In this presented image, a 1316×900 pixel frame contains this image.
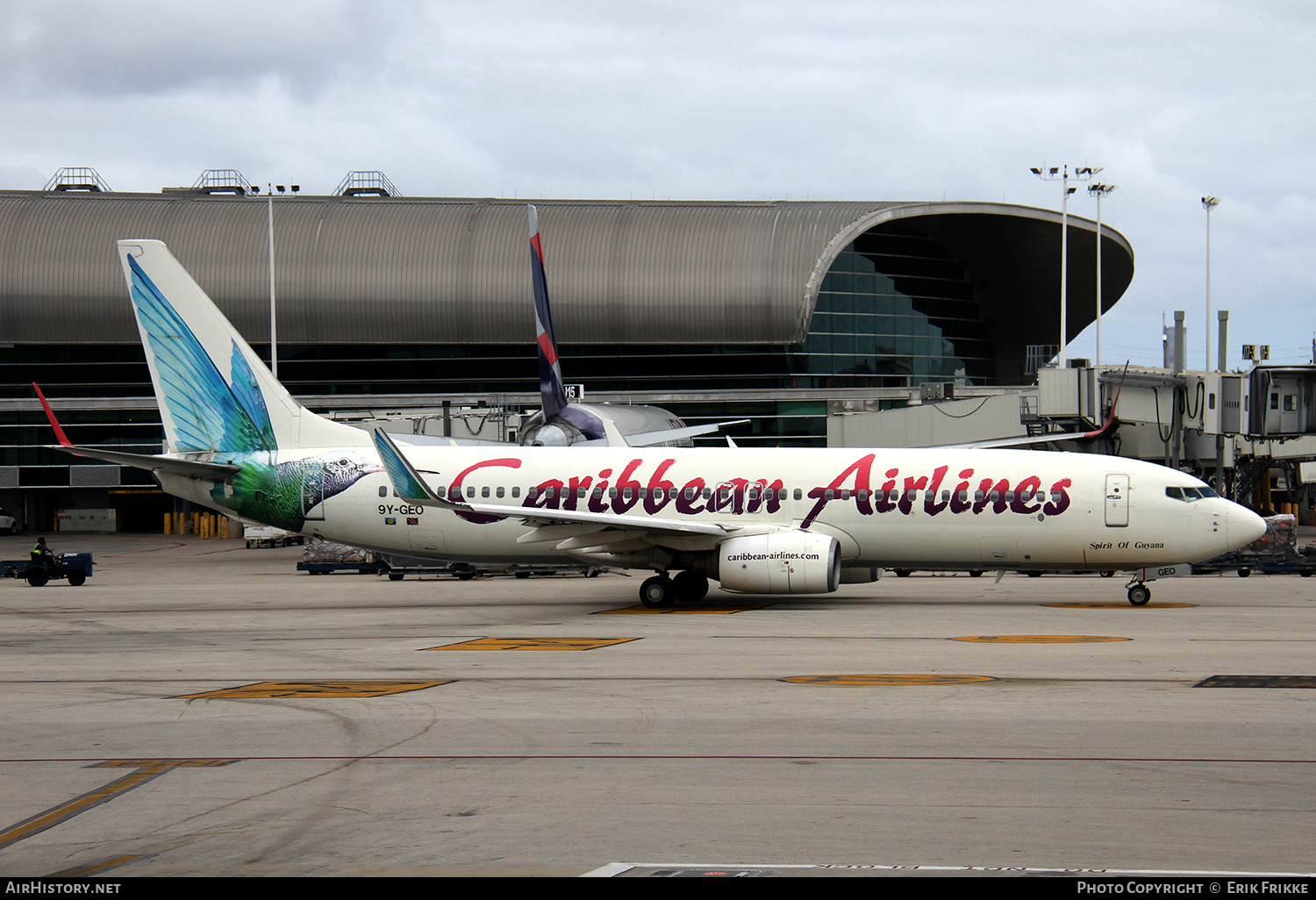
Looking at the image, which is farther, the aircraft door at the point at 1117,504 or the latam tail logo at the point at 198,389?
the latam tail logo at the point at 198,389

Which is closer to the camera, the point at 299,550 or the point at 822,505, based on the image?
the point at 822,505

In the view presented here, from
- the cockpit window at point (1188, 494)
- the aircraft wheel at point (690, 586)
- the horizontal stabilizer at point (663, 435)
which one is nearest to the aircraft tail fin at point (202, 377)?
the aircraft wheel at point (690, 586)

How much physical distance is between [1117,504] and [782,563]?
24.8 feet

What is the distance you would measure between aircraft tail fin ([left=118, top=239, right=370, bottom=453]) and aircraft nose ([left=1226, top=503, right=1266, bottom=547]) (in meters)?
20.9

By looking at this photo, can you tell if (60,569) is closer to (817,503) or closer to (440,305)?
(817,503)

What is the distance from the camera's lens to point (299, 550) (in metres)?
60.7

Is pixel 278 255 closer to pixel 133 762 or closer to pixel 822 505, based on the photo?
pixel 822 505

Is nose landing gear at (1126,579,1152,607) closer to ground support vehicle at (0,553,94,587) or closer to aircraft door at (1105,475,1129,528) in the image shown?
aircraft door at (1105,475,1129,528)

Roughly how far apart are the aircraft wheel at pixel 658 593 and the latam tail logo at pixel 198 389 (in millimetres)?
10675

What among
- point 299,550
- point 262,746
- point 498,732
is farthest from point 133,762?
Answer: point 299,550

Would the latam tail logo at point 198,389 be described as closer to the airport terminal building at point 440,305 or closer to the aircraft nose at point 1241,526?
the aircraft nose at point 1241,526

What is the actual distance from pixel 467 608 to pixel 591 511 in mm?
3761

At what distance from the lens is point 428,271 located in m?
78.7

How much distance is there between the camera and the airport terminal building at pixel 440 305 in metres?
77.3
